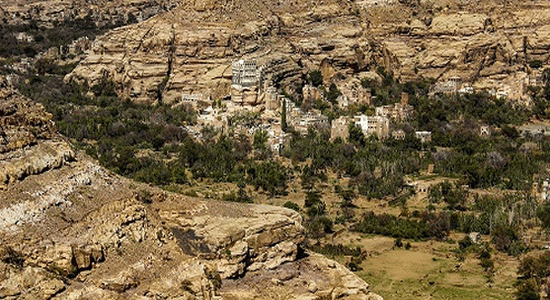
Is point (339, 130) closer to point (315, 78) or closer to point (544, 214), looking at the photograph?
point (315, 78)

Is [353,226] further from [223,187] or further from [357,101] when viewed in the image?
[357,101]

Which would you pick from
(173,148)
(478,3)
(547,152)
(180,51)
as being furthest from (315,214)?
(478,3)

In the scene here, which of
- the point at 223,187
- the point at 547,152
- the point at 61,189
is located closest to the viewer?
the point at 61,189

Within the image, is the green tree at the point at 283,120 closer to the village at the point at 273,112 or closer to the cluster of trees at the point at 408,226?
the village at the point at 273,112

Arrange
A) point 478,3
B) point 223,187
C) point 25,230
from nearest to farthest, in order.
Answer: point 25,230 < point 223,187 < point 478,3

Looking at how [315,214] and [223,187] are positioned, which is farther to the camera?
[223,187]

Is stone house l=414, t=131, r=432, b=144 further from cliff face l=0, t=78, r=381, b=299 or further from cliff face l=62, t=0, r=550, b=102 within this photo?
cliff face l=0, t=78, r=381, b=299

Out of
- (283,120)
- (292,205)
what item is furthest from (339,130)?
(292,205)

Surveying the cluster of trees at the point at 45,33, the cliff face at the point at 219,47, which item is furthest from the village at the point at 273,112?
the cluster of trees at the point at 45,33
